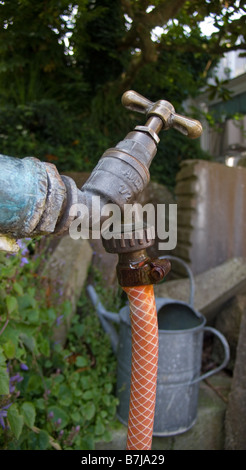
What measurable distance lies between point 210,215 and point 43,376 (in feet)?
6.61

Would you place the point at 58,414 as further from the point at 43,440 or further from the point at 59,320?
the point at 59,320

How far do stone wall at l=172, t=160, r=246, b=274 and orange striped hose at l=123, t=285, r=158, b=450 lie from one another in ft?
7.71

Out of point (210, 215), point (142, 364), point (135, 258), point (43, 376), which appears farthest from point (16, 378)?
point (210, 215)

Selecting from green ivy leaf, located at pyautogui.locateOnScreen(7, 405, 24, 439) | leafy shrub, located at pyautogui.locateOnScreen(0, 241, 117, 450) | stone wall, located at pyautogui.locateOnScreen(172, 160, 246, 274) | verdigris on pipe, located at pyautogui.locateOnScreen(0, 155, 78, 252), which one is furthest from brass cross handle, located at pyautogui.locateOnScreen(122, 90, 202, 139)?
stone wall, located at pyautogui.locateOnScreen(172, 160, 246, 274)

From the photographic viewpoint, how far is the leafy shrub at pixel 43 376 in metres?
1.22

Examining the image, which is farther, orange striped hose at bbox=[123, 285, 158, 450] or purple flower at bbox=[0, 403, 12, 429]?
purple flower at bbox=[0, 403, 12, 429]

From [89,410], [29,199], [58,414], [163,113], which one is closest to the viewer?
[29,199]

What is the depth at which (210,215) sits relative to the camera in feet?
10.6

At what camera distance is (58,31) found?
890 mm

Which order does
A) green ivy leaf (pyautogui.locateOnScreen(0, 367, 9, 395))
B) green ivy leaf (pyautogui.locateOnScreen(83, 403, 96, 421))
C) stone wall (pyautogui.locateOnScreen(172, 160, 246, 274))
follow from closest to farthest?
1. green ivy leaf (pyautogui.locateOnScreen(0, 367, 9, 395))
2. green ivy leaf (pyautogui.locateOnScreen(83, 403, 96, 421))
3. stone wall (pyautogui.locateOnScreen(172, 160, 246, 274))

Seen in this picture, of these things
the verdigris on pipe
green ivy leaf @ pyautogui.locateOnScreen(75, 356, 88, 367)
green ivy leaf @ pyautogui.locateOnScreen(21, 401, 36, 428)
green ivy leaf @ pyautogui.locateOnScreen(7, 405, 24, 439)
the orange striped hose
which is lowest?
green ivy leaf @ pyautogui.locateOnScreen(75, 356, 88, 367)

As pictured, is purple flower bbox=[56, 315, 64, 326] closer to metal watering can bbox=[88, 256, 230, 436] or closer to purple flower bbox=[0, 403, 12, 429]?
metal watering can bbox=[88, 256, 230, 436]

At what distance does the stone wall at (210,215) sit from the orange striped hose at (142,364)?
235cm

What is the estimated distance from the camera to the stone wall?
3.16 meters
